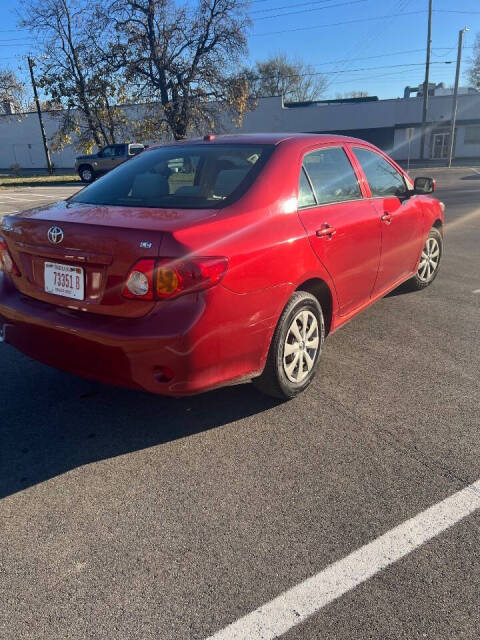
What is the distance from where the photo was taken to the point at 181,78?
97.6 ft

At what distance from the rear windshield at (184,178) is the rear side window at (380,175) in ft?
4.01

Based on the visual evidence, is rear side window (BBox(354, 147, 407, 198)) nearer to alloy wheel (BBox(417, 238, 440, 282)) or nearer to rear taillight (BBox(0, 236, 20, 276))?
alloy wheel (BBox(417, 238, 440, 282))

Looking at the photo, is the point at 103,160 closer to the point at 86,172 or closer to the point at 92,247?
the point at 86,172

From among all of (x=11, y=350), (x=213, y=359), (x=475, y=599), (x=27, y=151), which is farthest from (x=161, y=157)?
(x=27, y=151)

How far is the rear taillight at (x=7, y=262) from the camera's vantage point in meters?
3.06

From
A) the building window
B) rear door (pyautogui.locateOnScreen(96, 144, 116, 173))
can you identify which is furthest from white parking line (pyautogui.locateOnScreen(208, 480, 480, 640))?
the building window

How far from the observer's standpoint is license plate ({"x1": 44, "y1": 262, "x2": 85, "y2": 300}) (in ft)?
8.80

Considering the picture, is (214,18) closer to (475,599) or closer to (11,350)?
(11,350)

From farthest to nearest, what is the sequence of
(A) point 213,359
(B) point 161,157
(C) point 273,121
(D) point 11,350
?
(C) point 273,121, (D) point 11,350, (B) point 161,157, (A) point 213,359

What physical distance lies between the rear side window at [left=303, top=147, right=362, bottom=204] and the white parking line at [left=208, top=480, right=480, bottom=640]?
6.62 ft

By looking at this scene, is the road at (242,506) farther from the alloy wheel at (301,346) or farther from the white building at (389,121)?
the white building at (389,121)

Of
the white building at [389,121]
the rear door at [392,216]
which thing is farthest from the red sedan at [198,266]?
the white building at [389,121]

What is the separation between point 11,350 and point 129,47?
29.5 meters

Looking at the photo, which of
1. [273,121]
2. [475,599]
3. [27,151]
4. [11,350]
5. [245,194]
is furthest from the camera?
[27,151]
